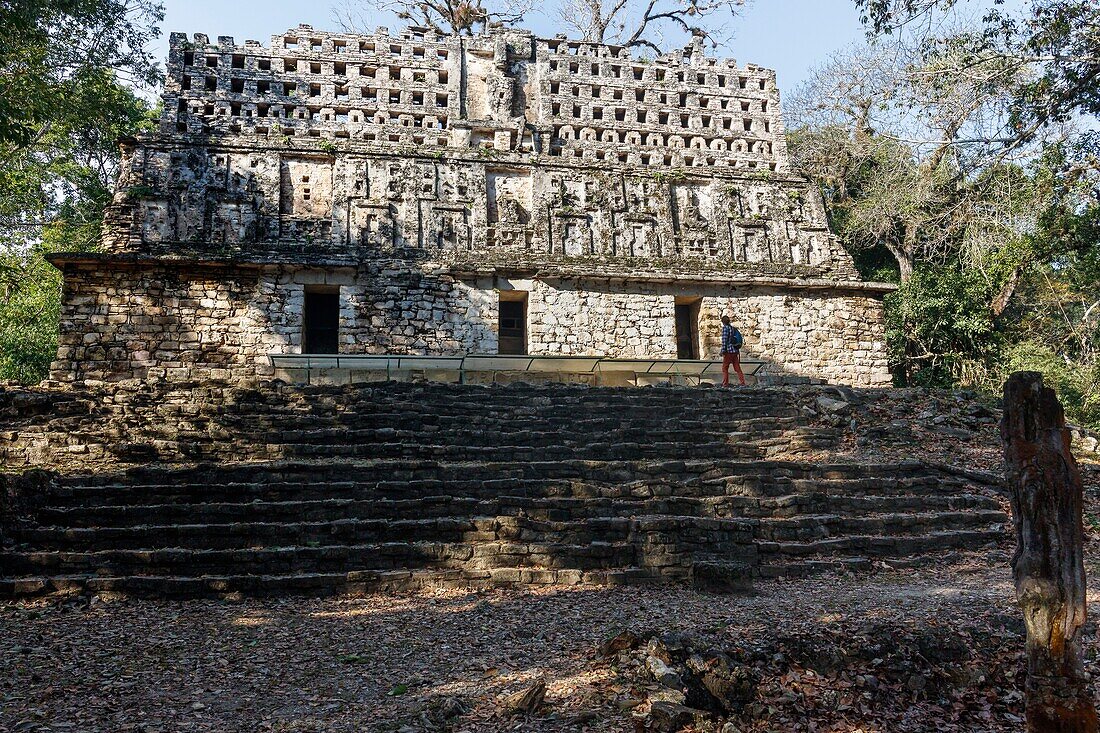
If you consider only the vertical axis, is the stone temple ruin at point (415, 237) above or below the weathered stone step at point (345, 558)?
above

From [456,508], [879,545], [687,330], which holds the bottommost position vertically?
[879,545]

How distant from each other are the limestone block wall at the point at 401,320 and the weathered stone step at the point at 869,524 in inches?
308

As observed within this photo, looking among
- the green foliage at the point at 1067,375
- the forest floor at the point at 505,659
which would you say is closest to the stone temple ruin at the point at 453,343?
the forest floor at the point at 505,659

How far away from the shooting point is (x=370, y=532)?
280 inches

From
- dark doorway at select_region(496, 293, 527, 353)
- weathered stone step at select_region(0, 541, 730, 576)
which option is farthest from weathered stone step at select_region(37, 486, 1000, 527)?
dark doorway at select_region(496, 293, 527, 353)

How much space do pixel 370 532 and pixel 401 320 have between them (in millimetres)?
8419

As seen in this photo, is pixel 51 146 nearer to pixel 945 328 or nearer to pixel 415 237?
pixel 415 237

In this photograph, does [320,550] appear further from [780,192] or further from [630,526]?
[780,192]

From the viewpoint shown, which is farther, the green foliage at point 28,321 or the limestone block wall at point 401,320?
the green foliage at point 28,321

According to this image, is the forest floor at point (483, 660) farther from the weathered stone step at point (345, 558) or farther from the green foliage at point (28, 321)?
the green foliage at point (28, 321)

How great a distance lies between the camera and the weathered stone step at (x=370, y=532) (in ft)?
22.3

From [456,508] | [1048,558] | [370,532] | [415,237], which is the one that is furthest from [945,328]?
[1048,558]

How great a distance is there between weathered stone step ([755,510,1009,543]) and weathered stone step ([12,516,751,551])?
1.71ft

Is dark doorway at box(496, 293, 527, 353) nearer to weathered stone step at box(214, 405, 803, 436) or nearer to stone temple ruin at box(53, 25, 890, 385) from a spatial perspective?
stone temple ruin at box(53, 25, 890, 385)
